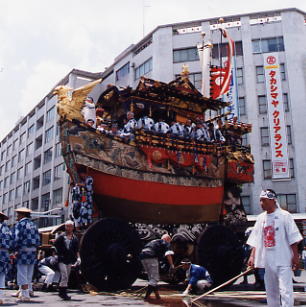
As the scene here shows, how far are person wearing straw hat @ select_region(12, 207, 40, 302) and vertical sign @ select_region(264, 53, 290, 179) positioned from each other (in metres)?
22.2

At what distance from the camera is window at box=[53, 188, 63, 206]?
36947 millimetres

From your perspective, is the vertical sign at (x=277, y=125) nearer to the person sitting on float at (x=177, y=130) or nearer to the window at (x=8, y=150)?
the person sitting on float at (x=177, y=130)

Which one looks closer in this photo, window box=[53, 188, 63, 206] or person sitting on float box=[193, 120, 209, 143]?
person sitting on float box=[193, 120, 209, 143]

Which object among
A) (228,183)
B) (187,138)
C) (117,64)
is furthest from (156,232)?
(117,64)

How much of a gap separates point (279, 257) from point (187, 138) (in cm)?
680

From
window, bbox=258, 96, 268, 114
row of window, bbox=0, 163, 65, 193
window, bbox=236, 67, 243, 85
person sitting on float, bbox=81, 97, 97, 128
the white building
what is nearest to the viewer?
person sitting on float, bbox=81, 97, 97, 128

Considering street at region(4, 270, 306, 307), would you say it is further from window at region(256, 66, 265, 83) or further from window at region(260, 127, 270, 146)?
window at region(256, 66, 265, 83)

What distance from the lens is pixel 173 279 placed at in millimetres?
9922

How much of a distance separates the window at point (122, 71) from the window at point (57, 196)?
1199cm

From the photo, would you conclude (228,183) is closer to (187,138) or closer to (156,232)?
(187,138)

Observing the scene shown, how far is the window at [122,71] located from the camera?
115 feet

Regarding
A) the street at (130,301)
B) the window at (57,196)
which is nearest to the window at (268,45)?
the window at (57,196)

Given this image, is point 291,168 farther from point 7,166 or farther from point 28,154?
point 7,166

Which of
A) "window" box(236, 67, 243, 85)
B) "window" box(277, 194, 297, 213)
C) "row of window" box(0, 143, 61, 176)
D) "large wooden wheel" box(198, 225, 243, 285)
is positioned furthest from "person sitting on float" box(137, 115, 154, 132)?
"row of window" box(0, 143, 61, 176)
